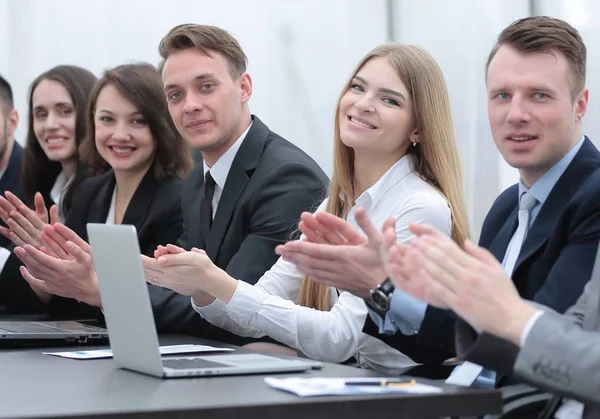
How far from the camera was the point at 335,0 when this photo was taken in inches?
236

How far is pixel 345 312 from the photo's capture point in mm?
2838

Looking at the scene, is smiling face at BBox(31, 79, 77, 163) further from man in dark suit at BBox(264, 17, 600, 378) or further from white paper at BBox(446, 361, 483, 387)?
white paper at BBox(446, 361, 483, 387)

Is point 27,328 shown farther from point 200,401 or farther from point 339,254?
point 200,401

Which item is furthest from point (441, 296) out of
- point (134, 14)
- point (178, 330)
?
point (134, 14)

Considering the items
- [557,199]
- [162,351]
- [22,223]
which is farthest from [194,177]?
[557,199]

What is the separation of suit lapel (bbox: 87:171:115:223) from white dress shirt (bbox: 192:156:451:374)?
1.34 meters

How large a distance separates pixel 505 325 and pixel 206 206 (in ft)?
6.43

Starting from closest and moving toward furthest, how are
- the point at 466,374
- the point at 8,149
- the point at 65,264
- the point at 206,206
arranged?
the point at 466,374 → the point at 65,264 → the point at 206,206 → the point at 8,149

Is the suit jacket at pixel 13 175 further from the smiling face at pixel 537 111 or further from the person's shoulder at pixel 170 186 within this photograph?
the smiling face at pixel 537 111

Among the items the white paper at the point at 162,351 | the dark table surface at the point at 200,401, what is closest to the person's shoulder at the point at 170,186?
the white paper at the point at 162,351

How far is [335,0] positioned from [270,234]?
290 centimetres

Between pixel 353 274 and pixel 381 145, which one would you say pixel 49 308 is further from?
pixel 353 274

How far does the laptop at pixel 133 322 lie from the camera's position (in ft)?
6.66

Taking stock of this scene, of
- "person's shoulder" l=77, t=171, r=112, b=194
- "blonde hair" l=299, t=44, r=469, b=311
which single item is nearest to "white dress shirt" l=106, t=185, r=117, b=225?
"person's shoulder" l=77, t=171, r=112, b=194
